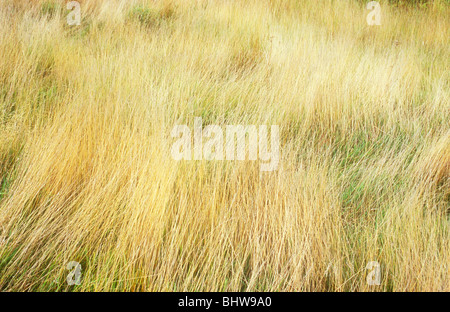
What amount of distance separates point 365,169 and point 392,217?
45 cm

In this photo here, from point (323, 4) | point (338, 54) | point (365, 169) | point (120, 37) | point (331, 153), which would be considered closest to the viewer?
point (365, 169)

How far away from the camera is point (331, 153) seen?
1.89 metres

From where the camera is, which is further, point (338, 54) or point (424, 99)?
point (338, 54)

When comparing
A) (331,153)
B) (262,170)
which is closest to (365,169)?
(331,153)

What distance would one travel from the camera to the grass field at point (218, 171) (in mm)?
1204

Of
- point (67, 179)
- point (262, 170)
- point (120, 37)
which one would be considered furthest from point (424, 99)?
point (120, 37)

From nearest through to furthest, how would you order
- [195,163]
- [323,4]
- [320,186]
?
[320,186] → [195,163] → [323,4]

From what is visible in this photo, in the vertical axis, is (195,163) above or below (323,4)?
below

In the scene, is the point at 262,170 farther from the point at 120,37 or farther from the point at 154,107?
the point at 120,37

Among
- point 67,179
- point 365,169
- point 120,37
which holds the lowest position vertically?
point 365,169

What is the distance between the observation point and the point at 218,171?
1.48 meters

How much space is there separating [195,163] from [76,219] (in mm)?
613

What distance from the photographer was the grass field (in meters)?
1.20

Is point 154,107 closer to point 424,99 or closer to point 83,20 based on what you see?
point 424,99
